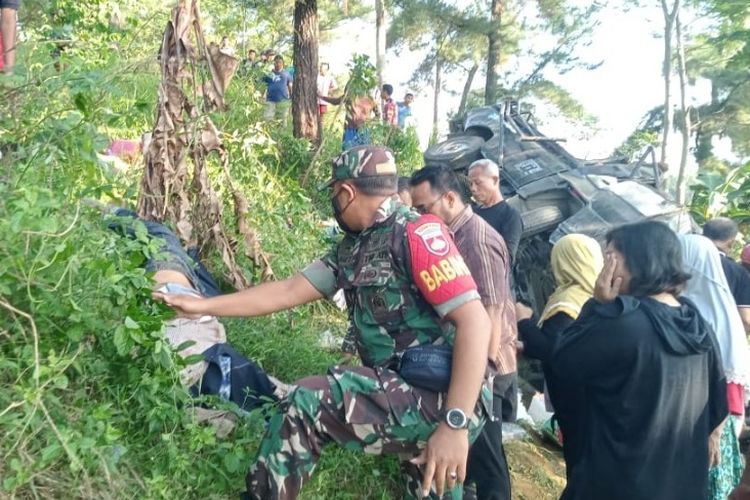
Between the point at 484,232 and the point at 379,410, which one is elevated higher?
the point at 484,232

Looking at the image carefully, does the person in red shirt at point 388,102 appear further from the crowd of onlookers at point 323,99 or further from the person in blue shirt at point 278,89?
the person in blue shirt at point 278,89

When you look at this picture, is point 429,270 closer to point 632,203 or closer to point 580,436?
point 580,436

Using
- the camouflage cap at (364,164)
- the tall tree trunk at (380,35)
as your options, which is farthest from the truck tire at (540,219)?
the tall tree trunk at (380,35)

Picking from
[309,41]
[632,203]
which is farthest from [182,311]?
[309,41]

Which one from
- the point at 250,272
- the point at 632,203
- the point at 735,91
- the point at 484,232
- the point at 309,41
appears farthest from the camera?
the point at 735,91

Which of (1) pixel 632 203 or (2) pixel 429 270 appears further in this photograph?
(1) pixel 632 203

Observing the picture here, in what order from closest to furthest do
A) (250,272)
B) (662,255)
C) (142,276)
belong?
(142,276) → (662,255) → (250,272)

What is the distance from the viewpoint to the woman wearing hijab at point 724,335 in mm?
3373

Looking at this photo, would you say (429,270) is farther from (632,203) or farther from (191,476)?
(632,203)

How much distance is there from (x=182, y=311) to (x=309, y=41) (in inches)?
277

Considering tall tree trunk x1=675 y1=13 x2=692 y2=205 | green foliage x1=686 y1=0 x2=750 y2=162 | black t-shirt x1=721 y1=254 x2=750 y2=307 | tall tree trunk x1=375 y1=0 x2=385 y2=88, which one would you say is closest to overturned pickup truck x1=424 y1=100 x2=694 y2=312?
black t-shirt x1=721 y1=254 x2=750 y2=307

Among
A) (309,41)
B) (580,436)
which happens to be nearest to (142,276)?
(580,436)

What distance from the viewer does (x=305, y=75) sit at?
934 cm

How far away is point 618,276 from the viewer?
2.76 metres
